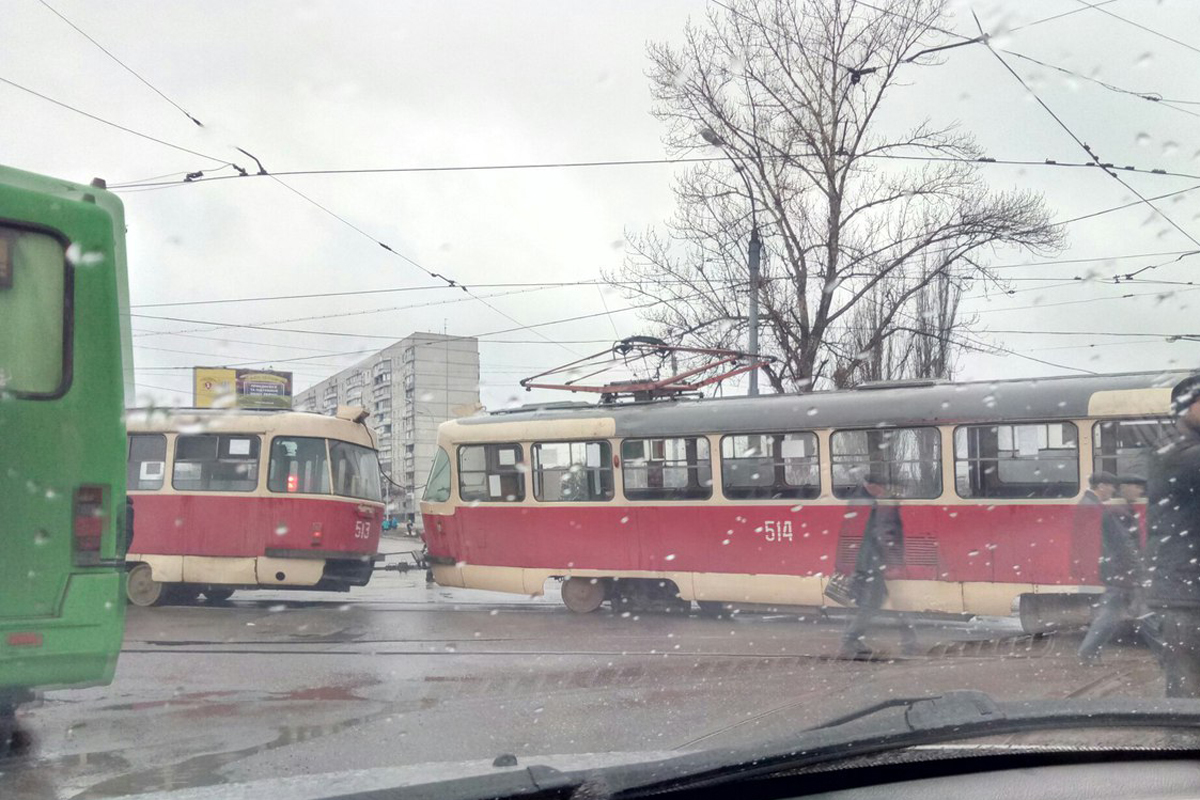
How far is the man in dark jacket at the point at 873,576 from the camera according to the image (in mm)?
9703

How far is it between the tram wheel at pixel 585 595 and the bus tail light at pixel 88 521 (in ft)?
29.7

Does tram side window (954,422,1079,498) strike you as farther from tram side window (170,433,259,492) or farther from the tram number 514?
tram side window (170,433,259,492)

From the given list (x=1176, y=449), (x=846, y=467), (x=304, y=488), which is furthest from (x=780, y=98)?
(x=1176, y=449)

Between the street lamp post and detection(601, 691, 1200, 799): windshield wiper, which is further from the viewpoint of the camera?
the street lamp post

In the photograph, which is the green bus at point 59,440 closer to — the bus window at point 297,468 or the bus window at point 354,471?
the bus window at point 297,468

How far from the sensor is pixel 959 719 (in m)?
2.50

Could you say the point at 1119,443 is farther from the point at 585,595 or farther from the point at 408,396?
the point at 408,396

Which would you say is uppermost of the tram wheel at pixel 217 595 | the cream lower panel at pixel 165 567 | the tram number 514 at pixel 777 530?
the tram number 514 at pixel 777 530

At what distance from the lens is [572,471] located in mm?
14117

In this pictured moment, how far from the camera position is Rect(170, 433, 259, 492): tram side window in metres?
14.4

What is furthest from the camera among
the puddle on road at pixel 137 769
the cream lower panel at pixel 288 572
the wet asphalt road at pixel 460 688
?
the cream lower panel at pixel 288 572

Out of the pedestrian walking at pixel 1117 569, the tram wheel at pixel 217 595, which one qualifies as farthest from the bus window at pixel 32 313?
the tram wheel at pixel 217 595

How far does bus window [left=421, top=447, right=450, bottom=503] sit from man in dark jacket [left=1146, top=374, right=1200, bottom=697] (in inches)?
438

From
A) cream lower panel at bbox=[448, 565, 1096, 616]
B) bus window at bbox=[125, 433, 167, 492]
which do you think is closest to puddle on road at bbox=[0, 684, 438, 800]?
cream lower panel at bbox=[448, 565, 1096, 616]
